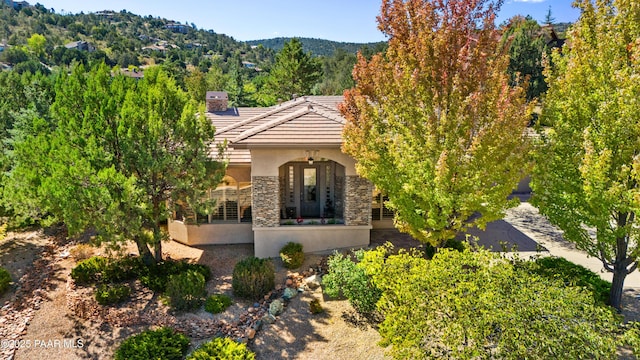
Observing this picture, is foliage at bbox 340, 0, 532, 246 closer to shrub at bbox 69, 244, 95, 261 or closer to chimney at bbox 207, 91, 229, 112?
shrub at bbox 69, 244, 95, 261

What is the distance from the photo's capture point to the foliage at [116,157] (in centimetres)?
1158

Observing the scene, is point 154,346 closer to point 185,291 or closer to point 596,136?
point 185,291

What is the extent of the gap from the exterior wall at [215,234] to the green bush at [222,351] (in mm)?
7073

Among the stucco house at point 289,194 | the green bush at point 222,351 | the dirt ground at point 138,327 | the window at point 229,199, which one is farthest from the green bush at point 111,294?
the window at point 229,199

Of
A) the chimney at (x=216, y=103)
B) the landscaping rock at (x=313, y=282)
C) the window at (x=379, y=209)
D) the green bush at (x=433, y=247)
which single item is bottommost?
the landscaping rock at (x=313, y=282)

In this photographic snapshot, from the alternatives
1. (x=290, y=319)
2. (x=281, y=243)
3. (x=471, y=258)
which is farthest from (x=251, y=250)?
(x=471, y=258)

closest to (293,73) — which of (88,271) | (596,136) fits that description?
(88,271)

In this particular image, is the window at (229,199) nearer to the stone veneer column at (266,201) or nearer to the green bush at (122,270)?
the stone veneer column at (266,201)

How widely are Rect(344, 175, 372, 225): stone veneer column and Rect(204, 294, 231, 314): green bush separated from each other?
224 inches

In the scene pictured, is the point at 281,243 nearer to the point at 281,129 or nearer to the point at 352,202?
the point at 352,202

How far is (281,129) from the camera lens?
14664 mm

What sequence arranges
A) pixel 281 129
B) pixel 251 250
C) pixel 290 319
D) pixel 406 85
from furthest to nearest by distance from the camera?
pixel 251 250, pixel 281 129, pixel 290 319, pixel 406 85

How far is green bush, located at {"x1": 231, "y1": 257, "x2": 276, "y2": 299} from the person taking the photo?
12.7 meters

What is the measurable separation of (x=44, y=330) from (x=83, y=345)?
166 cm
